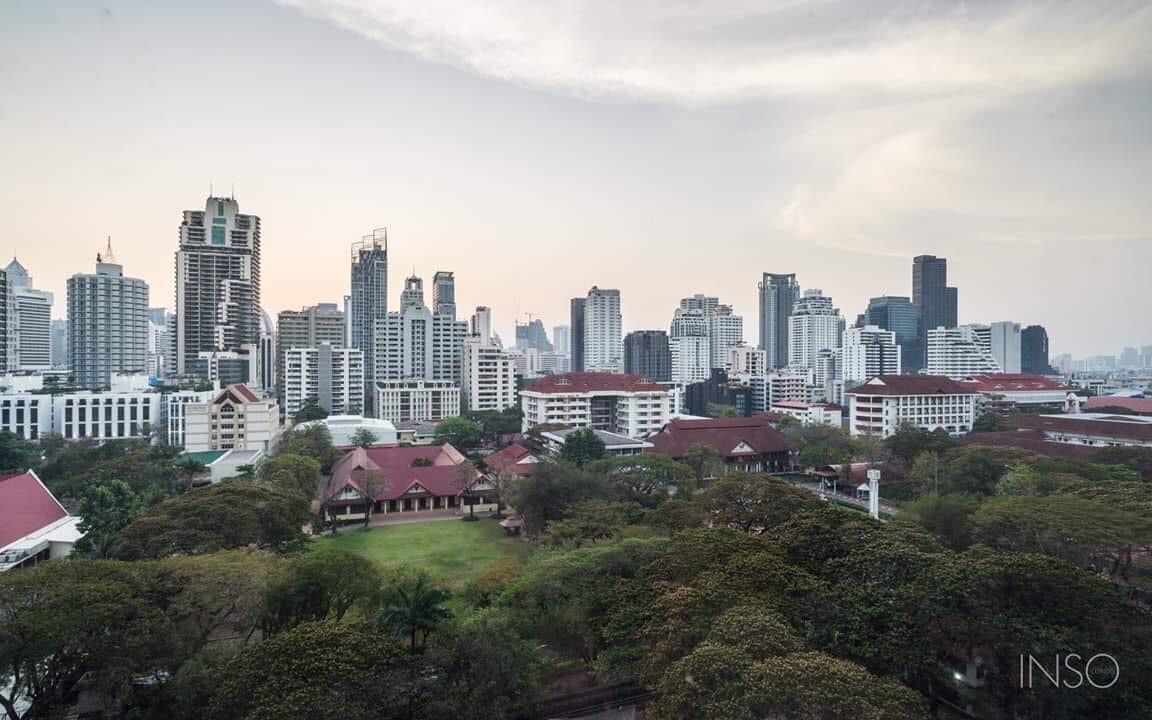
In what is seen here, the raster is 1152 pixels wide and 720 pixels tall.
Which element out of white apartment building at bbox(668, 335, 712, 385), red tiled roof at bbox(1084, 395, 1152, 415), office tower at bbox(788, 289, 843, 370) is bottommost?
red tiled roof at bbox(1084, 395, 1152, 415)

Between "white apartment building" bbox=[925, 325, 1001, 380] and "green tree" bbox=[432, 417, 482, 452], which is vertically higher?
"white apartment building" bbox=[925, 325, 1001, 380]

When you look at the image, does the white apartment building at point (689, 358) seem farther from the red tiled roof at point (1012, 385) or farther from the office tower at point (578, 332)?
the red tiled roof at point (1012, 385)

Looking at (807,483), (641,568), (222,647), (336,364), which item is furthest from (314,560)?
(336,364)

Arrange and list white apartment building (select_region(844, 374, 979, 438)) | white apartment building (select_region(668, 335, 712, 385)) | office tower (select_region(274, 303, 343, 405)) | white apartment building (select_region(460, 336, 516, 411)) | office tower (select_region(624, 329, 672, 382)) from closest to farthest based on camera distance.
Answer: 1. white apartment building (select_region(844, 374, 979, 438))
2. white apartment building (select_region(460, 336, 516, 411))
3. office tower (select_region(274, 303, 343, 405))
4. office tower (select_region(624, 329, 672, 382))
5. white apartment building (select_region(668, 335, 712, 385))

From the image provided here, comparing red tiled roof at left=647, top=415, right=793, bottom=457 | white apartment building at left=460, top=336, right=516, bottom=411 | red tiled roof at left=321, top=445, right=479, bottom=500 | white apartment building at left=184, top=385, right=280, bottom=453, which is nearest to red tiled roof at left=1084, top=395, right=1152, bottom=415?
red tiled roof at left=647, top=415, right=793, bottom=457

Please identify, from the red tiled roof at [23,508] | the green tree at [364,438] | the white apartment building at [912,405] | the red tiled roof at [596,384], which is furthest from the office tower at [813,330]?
the red tiled roof at [23,508]

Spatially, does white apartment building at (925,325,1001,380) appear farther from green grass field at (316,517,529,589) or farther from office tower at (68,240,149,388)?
office tower at (68,240,149,388)
